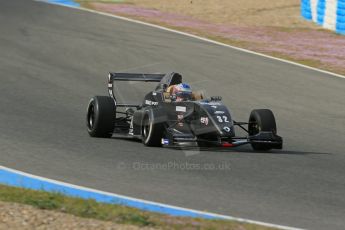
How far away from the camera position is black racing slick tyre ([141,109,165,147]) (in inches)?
432

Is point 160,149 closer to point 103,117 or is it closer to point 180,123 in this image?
point 180,123

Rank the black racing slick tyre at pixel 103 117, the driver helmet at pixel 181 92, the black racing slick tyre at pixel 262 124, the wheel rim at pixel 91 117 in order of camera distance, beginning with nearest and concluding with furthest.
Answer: the black racing slick tyre at pixel 262 124, the driver helmet at pixel 181 92, the black racing slick tyre at pixel 103 117, the wheel rim at pixel 91 117

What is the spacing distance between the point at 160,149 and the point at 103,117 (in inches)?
43.6

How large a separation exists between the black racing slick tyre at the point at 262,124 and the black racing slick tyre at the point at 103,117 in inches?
78.6

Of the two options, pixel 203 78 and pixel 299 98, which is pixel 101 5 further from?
pixel 299 98

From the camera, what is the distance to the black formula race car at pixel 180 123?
11023 mm

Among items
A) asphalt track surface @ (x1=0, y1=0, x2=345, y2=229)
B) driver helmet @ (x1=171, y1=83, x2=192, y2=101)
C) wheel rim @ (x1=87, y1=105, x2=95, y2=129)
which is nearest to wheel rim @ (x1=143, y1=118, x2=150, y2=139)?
asphalt track surface @ (x1=0, y1=0, x2=345, y2=229)

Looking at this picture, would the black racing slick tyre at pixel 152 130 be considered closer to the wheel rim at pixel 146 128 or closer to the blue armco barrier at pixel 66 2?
the wheel rim at pixel 146 128

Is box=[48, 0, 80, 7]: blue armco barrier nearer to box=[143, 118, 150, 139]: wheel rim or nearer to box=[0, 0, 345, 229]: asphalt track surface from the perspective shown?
box=[0, 0, 345, 229]: asphalt track surface

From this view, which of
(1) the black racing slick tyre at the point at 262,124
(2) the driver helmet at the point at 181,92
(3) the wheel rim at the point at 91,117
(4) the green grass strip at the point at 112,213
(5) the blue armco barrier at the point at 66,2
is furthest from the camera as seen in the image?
(5) the blue armco barrier at the point at 66,2

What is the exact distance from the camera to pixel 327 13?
2573 centimetres

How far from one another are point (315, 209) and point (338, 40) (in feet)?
52.1

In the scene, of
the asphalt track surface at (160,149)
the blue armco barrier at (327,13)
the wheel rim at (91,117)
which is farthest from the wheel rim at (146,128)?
the blue armco barrier at (327,13)

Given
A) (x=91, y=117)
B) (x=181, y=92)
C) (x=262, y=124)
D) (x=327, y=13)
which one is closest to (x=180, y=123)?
(x=181, y=92)
